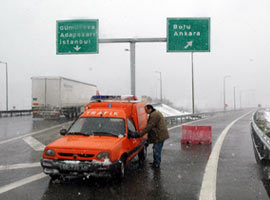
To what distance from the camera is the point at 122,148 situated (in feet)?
21.0

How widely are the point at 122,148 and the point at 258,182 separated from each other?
323cm

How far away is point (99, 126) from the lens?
7.18m

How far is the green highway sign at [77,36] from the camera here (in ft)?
50.3

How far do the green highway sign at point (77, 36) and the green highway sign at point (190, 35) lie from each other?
4198 millimetres

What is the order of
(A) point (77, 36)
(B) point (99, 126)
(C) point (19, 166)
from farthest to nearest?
(A) point (77, 36)
(C) point (19, 166)
(B) point (99, 126)

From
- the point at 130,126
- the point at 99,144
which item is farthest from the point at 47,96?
the point at 99,144

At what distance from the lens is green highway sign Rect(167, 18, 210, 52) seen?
1509 centimetres

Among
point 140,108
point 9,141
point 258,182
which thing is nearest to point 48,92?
point 9,141

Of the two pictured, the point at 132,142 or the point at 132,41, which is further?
the point at 132,41

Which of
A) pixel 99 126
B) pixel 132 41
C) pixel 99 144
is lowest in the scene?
pixel 99 144

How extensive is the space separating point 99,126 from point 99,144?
1174 millimetres

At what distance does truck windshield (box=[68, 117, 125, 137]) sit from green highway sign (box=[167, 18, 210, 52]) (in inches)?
345

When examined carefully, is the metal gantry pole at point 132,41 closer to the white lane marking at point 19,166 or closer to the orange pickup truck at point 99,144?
the orange pickup truck at point 99,144

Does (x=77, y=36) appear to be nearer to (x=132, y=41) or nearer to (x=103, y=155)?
(x=132, y=41)
